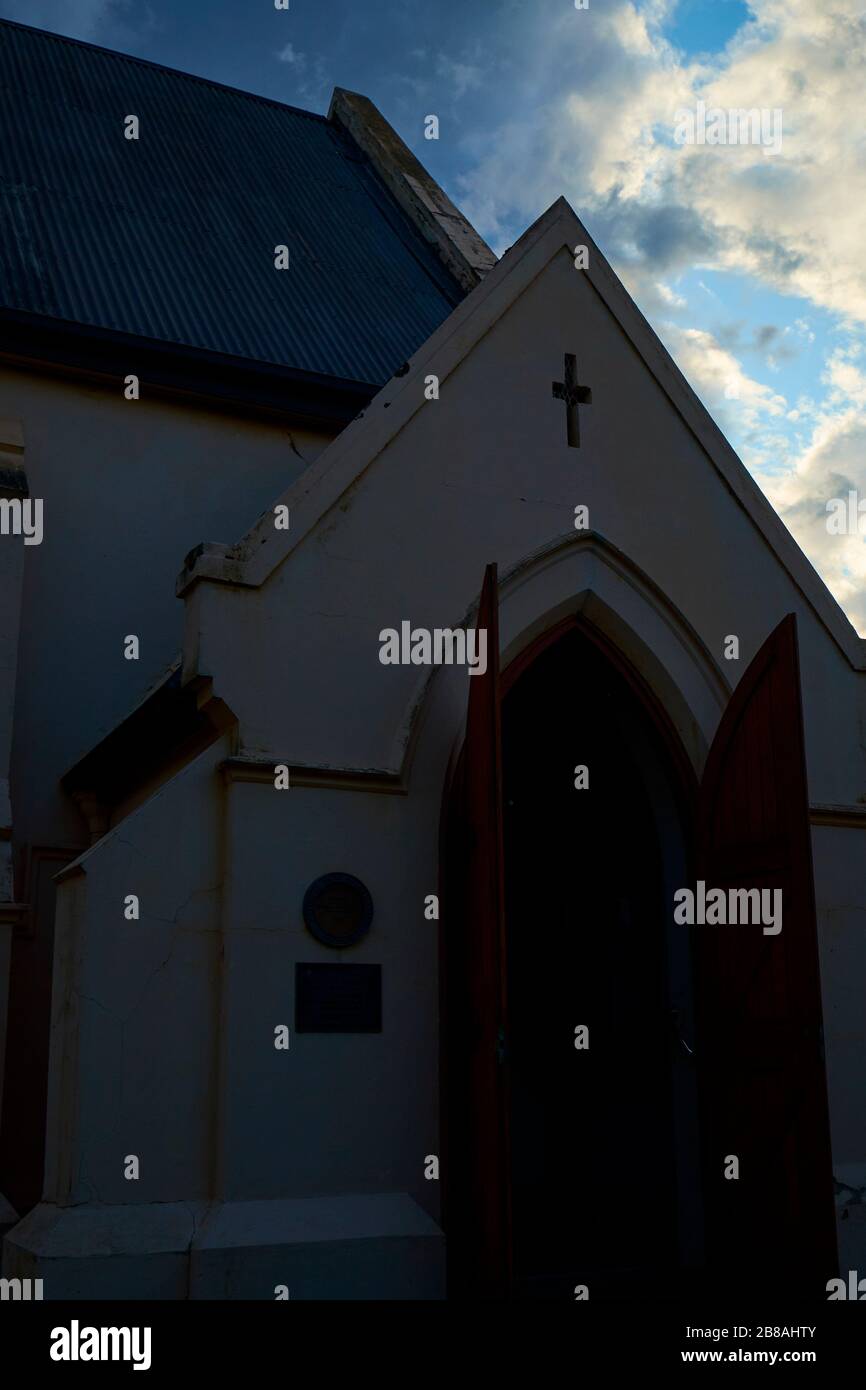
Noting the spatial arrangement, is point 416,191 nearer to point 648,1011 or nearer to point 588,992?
point 588,992

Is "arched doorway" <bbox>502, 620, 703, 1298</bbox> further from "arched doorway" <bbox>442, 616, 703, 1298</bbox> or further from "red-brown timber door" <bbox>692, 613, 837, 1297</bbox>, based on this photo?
"red-brown timber door" <bbox>692, 613, 837, 1297</bbox>

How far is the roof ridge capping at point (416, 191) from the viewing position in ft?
48.7

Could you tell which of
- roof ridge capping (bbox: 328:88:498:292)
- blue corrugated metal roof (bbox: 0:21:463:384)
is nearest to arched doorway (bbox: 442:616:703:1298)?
blue corrugated metal roof (bbox: 0:21:463:384)

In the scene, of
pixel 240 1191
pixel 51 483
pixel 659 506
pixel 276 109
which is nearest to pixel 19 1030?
pixel 240 1191

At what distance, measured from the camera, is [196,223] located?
13.7 m

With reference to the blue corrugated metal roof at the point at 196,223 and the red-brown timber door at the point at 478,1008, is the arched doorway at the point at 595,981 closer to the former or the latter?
the red-brown timber door at the point at 478,1008

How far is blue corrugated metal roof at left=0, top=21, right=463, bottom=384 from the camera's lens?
12.1 m

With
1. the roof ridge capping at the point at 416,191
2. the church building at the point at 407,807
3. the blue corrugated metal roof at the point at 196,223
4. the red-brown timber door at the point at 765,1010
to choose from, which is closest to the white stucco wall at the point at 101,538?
the church building at the point at 407,807

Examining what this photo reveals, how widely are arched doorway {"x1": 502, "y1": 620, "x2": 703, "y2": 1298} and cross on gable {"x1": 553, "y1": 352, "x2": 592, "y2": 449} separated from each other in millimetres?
1309

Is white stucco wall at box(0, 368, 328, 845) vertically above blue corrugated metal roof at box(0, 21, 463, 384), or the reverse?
blue corrugated metal roof at box(0, 21, 463, 384)

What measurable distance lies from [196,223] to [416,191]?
3285 mm

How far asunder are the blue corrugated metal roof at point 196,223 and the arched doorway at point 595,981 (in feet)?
13.3

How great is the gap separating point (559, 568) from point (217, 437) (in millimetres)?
4286

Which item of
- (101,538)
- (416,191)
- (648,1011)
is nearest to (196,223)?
(416,191)
